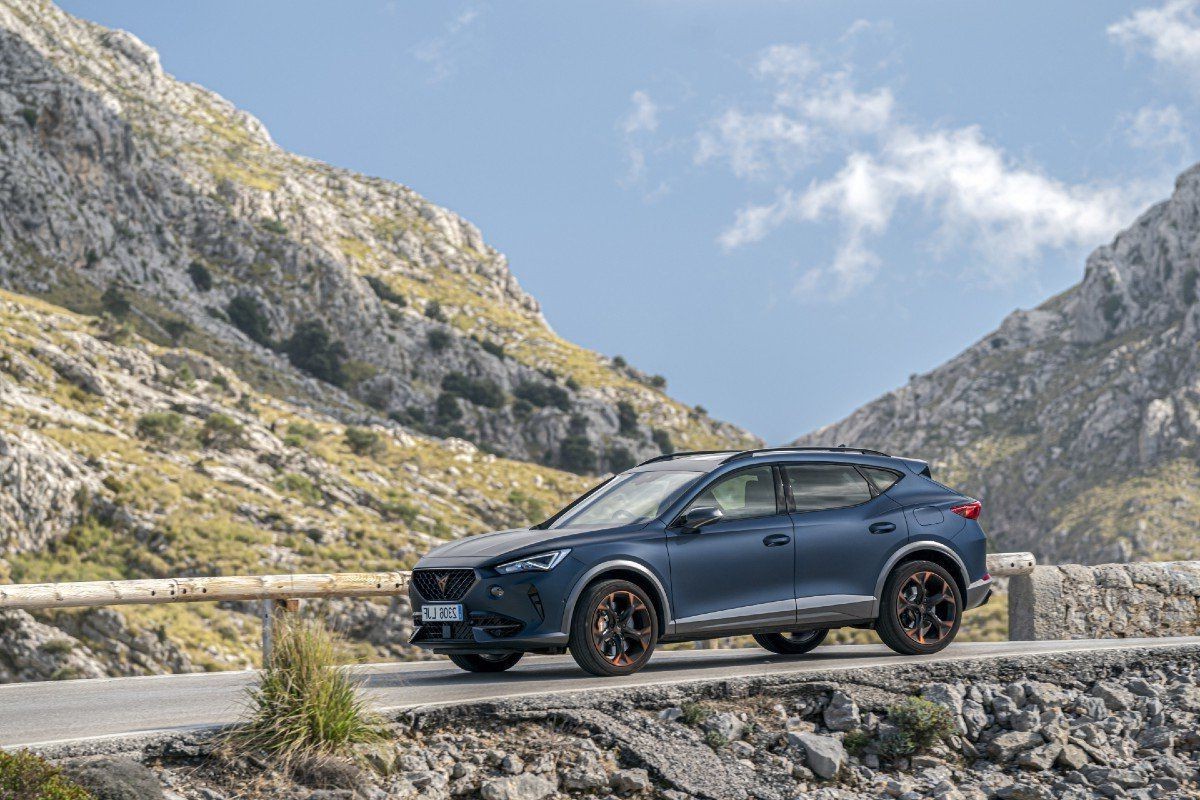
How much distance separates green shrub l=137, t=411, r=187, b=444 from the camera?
5175cm

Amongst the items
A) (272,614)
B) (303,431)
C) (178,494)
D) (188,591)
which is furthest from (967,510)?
(303,431)

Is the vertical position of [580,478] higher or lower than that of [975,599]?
higher

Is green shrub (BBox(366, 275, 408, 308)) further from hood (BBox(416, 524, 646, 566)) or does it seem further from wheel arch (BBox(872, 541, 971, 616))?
wheel arch (BBox(872, 541, 971, 616))

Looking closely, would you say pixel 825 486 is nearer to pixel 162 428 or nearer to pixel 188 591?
pixel 188 591

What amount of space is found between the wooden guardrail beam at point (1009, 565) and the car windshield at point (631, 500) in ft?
14.6

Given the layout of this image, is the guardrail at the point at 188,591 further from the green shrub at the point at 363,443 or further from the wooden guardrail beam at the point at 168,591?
the green shrub at the point at 363,443

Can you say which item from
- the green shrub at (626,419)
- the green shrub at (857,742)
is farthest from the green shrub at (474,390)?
the green shrub at (857,742)

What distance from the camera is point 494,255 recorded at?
128m

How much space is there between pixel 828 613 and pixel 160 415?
154 feet

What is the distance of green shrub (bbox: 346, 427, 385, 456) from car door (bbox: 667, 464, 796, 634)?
5620cm

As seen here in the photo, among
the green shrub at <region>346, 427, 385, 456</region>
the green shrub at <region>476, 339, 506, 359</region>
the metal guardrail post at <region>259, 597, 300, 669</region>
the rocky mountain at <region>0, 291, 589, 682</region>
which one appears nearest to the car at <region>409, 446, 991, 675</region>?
the metal guardrail post at <region>259, 597, 300, 669</region>

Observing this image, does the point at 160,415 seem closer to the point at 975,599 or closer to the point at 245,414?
the point at 245,414

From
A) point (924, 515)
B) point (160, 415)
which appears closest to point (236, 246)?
point (160, 415)

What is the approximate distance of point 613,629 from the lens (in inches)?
379
